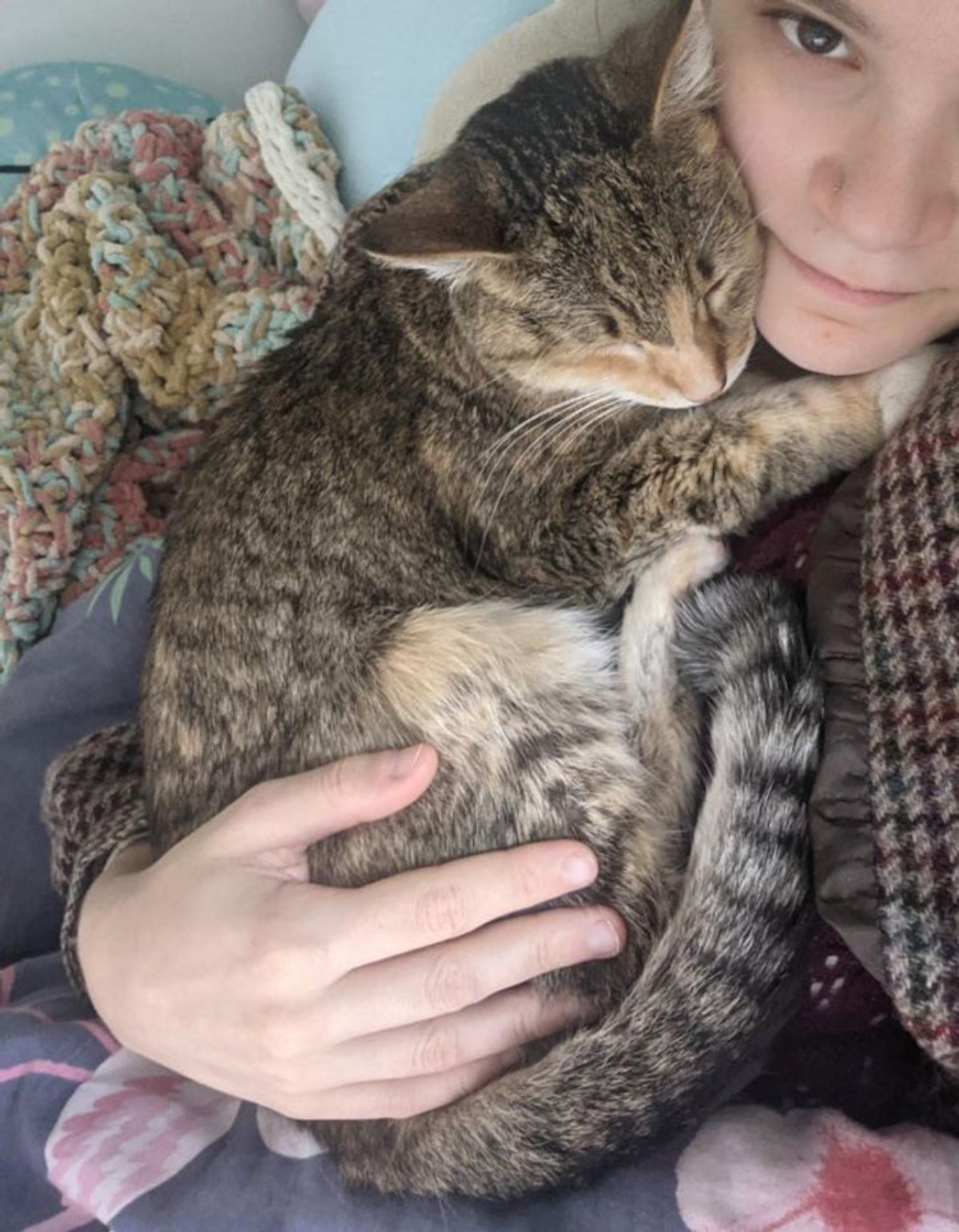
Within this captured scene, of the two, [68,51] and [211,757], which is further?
[68,51]

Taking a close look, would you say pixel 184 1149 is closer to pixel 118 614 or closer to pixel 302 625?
pixel 302 625

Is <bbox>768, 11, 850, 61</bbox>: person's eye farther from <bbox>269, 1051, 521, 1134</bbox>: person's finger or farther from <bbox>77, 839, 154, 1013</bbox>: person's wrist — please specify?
<bbox>77, 839, 154, 1013</bbox>: person's wrist

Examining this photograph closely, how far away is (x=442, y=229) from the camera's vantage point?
42.3 inches

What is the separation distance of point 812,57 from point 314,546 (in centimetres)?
70

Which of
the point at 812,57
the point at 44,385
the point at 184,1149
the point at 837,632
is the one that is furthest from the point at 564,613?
the point at 44,385

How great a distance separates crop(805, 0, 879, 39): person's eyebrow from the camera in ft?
2.74

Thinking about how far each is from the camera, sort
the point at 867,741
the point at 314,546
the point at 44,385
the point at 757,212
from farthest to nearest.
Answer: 1. the point at 44,385
2. the point at 314,546
3. the point at 757,212
4. the point at 867,741

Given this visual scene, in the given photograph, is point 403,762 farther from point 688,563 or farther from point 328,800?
point 688,563

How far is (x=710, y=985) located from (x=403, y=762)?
37cm

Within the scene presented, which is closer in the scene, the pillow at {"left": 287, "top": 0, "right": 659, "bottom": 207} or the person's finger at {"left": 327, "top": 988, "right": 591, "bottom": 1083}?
the person's finger at {"left": 327, "top": 988, "right": 591, "bottom": 1083}

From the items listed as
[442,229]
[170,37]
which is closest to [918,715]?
[442,229]

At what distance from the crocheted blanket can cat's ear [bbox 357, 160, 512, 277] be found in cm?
75

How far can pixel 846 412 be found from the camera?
1147 millimetres

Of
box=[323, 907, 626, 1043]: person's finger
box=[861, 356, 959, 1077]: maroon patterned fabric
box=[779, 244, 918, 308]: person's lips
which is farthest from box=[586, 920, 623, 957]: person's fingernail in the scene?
box=[779, 244, 918, 308]: person's lips
